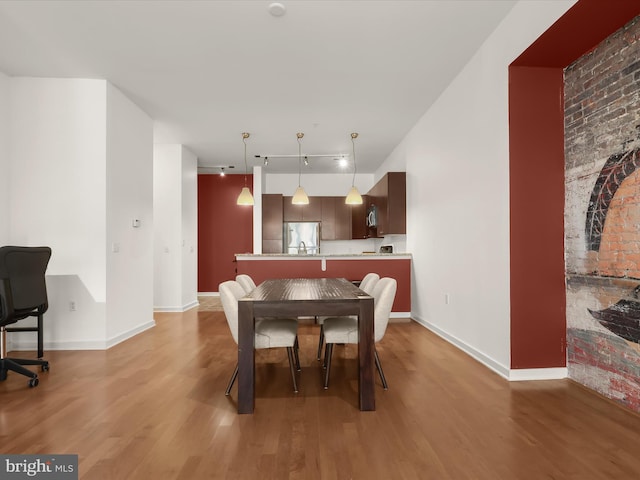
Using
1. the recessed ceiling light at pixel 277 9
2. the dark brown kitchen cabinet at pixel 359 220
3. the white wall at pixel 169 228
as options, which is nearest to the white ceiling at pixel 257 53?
the recessed ceiling light at pixel 277 9

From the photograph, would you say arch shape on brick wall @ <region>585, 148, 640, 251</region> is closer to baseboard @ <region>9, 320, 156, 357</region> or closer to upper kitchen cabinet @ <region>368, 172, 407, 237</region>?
upper kitchen cabinet @ <region>368, 172, 407, 237</region>

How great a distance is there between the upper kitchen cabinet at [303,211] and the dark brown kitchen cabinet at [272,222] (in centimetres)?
21

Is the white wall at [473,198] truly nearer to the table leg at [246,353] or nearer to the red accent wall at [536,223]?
the red accent wall at [536,223]

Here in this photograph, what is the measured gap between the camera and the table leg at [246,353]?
2.38m

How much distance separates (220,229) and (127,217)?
4055 mm

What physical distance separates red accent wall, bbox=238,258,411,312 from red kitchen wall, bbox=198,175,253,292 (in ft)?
10.5

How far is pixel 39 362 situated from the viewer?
3201 mm

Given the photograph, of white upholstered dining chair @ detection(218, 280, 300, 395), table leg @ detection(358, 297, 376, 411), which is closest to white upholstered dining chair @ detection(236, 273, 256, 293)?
white upholstered dining chair @ detection(218, 280, 300, 395)

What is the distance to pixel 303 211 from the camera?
27.4 feet

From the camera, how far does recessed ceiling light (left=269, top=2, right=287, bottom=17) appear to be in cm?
280

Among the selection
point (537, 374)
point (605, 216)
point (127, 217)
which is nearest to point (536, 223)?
point (605, 216)

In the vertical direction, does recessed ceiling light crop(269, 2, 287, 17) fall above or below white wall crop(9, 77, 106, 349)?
above

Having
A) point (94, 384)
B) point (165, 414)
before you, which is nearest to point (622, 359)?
point (165, 414)

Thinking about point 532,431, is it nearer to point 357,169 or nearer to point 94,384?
point 94,384
